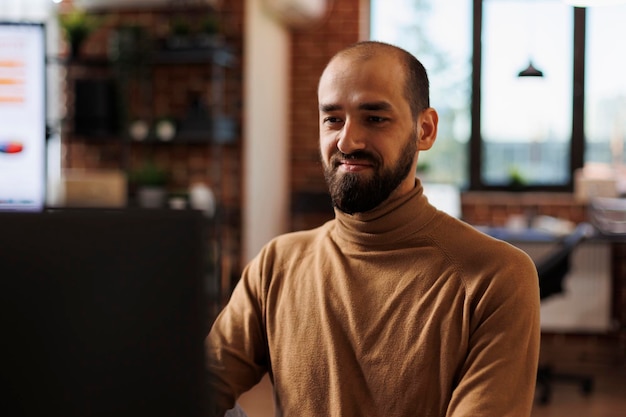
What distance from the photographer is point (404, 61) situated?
157 centimetres

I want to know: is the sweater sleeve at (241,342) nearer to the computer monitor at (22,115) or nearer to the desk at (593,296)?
the computer monitor at (22,115)

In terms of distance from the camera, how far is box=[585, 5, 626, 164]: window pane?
6.24m

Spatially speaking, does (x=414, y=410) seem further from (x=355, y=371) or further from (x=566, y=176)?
(x=566, y=176)

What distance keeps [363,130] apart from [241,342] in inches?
17.2

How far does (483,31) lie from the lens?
20.9 ft

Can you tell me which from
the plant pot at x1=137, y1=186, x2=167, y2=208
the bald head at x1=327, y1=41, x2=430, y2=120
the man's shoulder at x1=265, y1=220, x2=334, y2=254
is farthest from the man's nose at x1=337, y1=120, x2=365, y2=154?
the plant pot at x1=137, y1=186, x2=167, y2=208

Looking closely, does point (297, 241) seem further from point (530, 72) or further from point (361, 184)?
point (530, 72)

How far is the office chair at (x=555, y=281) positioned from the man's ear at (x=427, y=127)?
10.4 ft

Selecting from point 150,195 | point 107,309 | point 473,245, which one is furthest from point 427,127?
point 150,195

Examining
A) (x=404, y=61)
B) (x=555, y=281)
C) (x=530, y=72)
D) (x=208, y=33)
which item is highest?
(x=208, y=33)

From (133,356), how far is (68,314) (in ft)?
0.20

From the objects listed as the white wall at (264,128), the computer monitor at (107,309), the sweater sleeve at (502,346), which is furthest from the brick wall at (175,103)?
the computer monitor at (107,309)

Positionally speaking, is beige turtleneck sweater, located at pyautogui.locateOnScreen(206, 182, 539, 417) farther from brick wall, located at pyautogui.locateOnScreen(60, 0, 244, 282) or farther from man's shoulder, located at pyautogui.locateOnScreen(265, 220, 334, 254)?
brick wall, located at pyautogui.locateOnScreen(60, 0, 244, 282)

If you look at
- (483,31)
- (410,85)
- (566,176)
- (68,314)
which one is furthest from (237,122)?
(68,314)
